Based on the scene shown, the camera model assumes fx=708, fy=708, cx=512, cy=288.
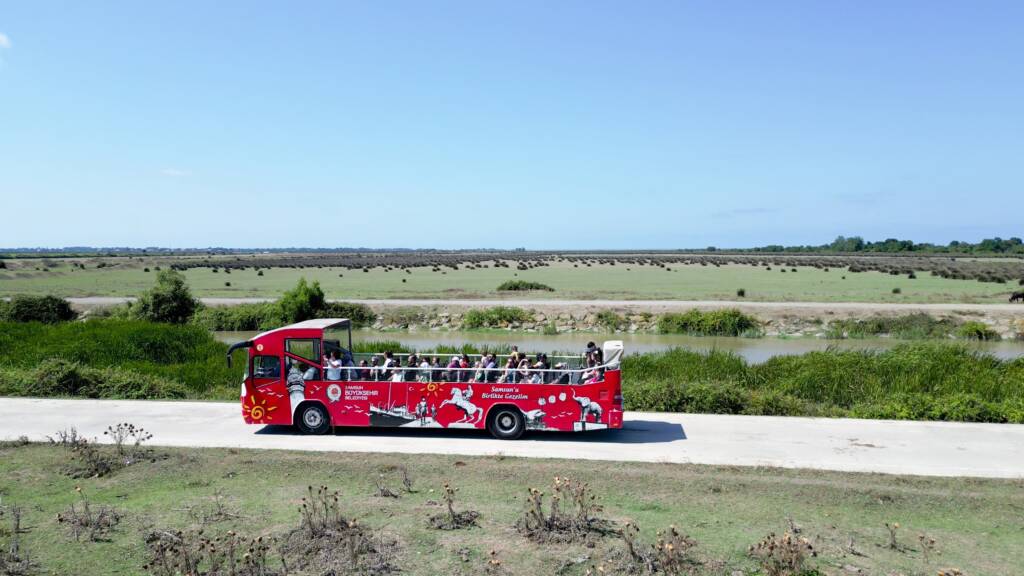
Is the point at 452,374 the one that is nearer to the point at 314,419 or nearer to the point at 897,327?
the point at 314,419

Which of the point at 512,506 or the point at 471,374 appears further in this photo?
the point at 471,374

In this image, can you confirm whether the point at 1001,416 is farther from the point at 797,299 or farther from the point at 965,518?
the point at 797,299

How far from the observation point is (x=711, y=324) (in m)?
41.1

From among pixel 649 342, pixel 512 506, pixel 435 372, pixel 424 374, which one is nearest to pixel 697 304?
pixel 649 342

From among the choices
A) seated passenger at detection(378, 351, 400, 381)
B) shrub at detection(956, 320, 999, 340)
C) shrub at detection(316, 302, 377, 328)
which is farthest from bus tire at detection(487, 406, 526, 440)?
shrub at detection(956, 320, 999, 340)

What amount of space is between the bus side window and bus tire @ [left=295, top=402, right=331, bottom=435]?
3.02 ft

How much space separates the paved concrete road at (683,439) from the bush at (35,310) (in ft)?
91.7

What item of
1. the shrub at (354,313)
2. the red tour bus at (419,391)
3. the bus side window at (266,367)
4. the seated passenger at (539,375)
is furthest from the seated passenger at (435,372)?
the shrub at (354,313)

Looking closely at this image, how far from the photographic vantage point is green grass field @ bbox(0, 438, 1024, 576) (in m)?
8.59

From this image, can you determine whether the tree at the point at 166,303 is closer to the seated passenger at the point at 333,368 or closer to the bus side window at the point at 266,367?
the bus side window at the point at 266,367

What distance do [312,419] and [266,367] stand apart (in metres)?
1.49

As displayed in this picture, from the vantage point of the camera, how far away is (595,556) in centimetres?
858

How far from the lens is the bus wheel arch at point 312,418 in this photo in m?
15.2

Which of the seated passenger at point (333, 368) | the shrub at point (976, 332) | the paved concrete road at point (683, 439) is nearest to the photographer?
the paved concrete road at point (683, 439)
